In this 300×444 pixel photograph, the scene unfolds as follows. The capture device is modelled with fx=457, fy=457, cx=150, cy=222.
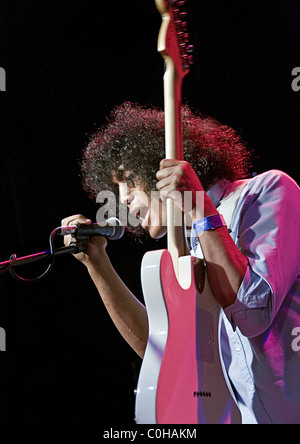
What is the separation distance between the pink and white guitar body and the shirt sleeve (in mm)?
99

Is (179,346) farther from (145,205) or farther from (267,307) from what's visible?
(145,205)

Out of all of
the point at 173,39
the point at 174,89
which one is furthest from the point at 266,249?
the point at 173,39

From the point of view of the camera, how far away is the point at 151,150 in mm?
2080

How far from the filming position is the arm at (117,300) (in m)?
1.76

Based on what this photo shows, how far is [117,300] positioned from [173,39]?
1003 mm

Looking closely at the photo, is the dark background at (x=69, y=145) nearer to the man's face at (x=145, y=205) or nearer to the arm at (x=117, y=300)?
the man's face at (x=145, y=205)

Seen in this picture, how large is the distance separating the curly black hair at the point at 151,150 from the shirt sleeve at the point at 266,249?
368 mm

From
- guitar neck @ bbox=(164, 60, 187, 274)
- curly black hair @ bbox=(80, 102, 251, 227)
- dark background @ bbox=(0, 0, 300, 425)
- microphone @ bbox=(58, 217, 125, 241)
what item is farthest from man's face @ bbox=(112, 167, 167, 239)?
dark background @ bbox=(0, 0, 300, 425)

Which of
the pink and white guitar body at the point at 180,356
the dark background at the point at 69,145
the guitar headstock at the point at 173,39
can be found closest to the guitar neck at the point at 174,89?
the guitar headstock at the point at 173,39

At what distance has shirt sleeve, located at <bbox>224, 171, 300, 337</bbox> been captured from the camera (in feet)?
4.03

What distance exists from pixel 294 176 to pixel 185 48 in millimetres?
1191

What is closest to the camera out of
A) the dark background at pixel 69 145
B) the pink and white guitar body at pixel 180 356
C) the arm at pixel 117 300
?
the pink and white guitar body at pixel 180 356

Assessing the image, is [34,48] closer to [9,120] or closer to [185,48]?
[9,120]
